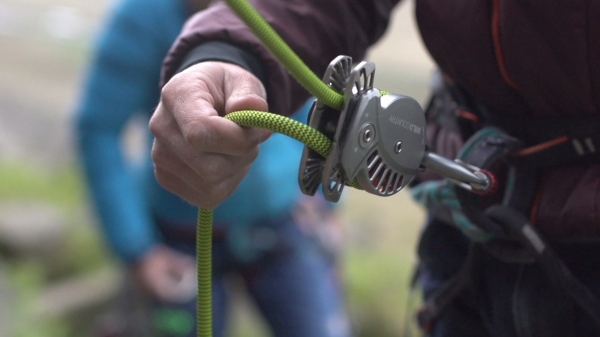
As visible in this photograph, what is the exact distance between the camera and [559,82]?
0.61m

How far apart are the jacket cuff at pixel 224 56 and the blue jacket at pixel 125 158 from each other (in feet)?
2.19

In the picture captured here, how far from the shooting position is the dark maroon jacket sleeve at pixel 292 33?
2.03ft

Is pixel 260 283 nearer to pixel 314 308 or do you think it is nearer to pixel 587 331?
pixel 314 308

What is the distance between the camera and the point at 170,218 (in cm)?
133

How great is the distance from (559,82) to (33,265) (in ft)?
6.18

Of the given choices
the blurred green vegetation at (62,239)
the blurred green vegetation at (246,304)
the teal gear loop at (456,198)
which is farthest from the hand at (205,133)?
the blurred green vegetation at (62,239)

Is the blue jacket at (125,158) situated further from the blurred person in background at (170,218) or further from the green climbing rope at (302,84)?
the green climbing rope at (302,84)

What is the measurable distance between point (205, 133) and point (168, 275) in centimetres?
90

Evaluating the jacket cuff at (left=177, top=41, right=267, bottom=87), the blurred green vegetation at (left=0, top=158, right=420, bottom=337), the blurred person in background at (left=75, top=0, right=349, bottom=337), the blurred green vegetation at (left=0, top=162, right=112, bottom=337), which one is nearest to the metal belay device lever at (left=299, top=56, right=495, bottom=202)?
the jacket cuff at (left=177, top=41, right=267, bottom=87)

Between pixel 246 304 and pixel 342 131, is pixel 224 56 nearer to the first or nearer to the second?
pixel 342 131

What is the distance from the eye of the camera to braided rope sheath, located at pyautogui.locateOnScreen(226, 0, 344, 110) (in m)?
0.48

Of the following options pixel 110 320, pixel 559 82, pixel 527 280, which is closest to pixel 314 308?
pixel 110 320

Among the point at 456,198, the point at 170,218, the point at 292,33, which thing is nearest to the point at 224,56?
the point at 292,33

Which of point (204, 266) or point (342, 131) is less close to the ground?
point (342, 131)
